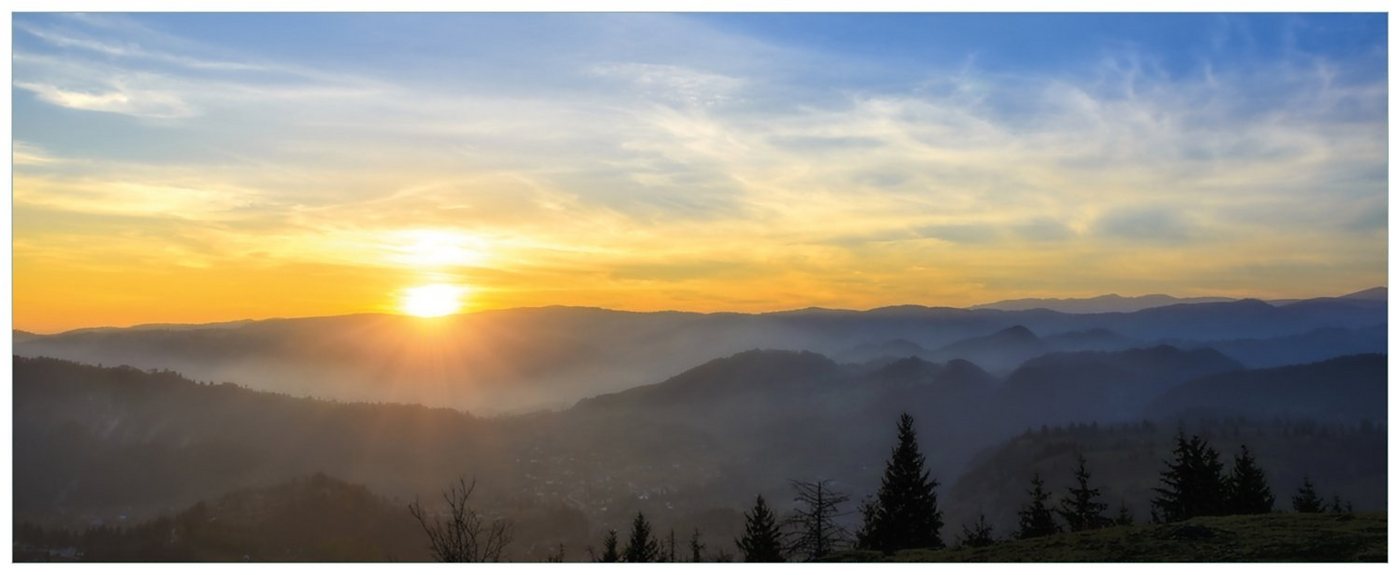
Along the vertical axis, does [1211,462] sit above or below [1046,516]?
above

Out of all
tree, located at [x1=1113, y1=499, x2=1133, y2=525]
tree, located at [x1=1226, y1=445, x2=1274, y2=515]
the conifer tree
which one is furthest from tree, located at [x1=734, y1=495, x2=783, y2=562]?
tree, located at [x1=1226, y1=445, x2=1274, y2=515]

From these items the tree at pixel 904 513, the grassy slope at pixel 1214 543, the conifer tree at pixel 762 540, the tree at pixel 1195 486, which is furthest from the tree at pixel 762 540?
the tree at pixel 1195 486

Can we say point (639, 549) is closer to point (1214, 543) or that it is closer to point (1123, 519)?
point (1123, 519)

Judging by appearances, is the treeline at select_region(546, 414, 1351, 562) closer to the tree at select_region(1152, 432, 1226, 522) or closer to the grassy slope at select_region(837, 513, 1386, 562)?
the tree at select_region(1152, 432, 1226, 522)

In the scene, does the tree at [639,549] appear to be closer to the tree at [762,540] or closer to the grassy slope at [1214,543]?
the tree at [762,540]

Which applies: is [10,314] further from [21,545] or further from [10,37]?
[21,545]

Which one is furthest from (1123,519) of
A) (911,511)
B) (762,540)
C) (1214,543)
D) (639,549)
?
(639,549)

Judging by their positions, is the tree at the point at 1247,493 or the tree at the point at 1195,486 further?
the tree at the point at 1195,486
